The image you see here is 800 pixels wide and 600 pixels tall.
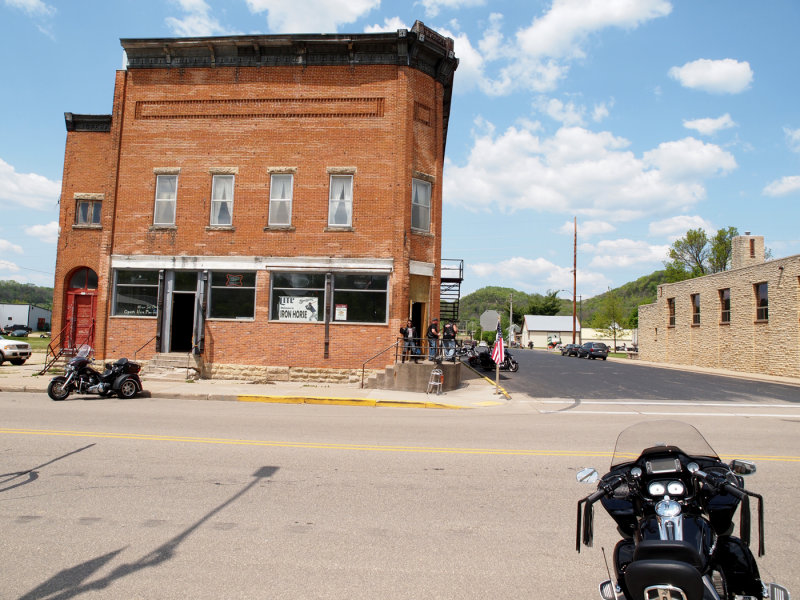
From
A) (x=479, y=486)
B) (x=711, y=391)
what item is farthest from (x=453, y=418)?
(x=711, y=391)

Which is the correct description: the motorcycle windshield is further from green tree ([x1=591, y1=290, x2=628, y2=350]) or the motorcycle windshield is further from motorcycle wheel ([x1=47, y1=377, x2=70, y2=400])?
green tree ([x1=591, y1=290, x2=628, y2=350])

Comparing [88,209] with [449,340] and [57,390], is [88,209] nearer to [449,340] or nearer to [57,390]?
[57,390]

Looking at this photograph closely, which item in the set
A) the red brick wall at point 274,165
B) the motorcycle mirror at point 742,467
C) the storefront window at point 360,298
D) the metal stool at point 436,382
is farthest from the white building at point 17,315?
the motorcycle mirror at point 742,467

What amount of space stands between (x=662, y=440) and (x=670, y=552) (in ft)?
3.97

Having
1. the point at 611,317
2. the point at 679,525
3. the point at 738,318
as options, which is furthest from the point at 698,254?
the point at 679,525

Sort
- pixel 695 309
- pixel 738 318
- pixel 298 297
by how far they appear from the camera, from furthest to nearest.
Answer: pixel 695 309, pixel 738 318, pixel 298 297

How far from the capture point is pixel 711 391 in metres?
19.1

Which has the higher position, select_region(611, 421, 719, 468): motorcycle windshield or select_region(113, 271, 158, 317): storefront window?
select_region(113, 271, 158, 317): storefront window

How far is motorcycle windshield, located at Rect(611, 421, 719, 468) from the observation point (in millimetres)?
3414

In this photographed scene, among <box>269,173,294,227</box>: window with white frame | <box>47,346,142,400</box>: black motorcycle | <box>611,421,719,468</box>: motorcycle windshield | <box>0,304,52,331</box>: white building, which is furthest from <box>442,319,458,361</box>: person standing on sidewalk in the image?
<box>0,304,52,331</box>: white building

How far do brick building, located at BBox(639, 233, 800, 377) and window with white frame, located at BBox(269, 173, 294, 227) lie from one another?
2461 centimetres

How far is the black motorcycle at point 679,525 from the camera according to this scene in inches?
92.5

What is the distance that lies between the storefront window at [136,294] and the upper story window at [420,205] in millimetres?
9640

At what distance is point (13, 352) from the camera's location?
25.3 metres
